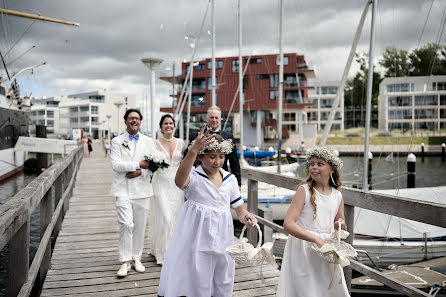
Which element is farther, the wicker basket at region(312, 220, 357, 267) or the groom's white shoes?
the groom's white shoes

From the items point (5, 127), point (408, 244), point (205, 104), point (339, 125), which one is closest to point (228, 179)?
point (408, 244)

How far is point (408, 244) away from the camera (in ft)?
30.4

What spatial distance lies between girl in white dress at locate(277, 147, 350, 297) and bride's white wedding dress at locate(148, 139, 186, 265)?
7.69 feet

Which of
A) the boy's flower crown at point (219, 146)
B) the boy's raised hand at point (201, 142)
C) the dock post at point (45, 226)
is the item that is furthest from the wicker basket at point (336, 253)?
the dock post at point (45, 226)

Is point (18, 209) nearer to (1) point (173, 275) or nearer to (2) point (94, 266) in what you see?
(1) point (173, 275)

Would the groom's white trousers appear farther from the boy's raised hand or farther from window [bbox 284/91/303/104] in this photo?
window [bbox 284/91/303/104]

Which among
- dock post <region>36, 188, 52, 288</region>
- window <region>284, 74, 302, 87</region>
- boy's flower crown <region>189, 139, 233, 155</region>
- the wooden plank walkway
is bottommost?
the wooden plank walkway

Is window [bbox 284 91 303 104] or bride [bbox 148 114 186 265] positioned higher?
window [bbox 284 91 303 104]

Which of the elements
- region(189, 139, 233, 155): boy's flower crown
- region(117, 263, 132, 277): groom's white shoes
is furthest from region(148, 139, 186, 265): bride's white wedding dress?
region(189, 139, 233, 155): boy's flower crown

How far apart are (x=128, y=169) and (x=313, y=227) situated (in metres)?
2.57

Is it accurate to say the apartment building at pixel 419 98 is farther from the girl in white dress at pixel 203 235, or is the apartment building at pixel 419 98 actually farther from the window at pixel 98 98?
the window at pixel 98 98

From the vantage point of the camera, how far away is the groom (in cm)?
467

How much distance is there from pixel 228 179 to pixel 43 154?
106 ft

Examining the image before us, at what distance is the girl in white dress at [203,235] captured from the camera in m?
2.97
